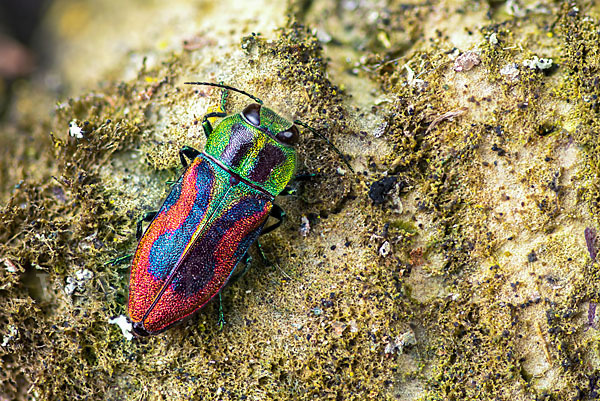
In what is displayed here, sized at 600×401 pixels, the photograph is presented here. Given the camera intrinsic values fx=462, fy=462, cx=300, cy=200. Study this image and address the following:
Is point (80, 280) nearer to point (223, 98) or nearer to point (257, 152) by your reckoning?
point (257, 152)

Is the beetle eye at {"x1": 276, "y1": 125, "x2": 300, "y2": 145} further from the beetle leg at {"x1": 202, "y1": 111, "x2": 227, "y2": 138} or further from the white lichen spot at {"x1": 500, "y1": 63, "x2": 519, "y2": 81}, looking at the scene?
the white lichen spot at {"x1": 500, "y1": 63, "x2": 519, "y2": 81}

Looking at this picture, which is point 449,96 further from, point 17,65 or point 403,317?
point 17,65

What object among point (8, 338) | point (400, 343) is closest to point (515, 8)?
point (400, 343)

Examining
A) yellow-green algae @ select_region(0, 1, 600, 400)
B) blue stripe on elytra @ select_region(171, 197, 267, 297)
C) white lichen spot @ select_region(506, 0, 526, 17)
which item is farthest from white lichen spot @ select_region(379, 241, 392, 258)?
white lichen spot @ select_region(506, 0, 526, 17)

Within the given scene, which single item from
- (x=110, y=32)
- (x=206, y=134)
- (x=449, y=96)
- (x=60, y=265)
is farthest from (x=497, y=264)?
(x=110, y=32)

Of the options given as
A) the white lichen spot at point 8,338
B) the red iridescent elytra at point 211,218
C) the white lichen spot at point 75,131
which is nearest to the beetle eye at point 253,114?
the red iridescent elytra at point 211,218

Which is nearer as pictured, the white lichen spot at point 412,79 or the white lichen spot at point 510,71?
the white lichen spot at point 510,71

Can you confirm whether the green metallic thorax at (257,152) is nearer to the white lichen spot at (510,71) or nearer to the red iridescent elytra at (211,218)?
the red iridescent elytra at (211,218)
